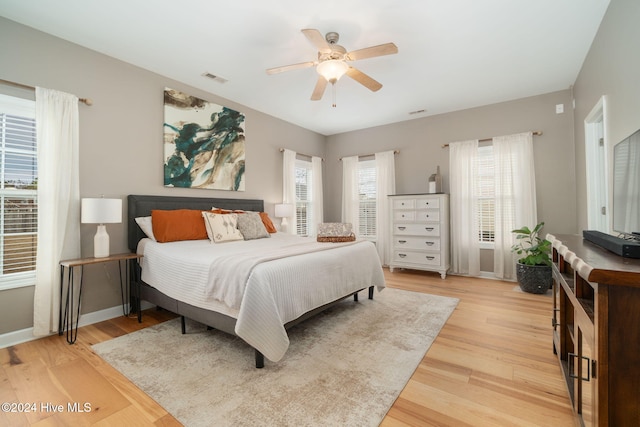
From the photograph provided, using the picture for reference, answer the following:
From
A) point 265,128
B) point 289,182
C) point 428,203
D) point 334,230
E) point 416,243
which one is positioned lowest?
point 416,243

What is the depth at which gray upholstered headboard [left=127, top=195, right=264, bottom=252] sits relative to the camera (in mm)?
3125

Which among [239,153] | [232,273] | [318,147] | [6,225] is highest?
[318,147]

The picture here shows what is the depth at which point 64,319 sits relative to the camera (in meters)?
2.63

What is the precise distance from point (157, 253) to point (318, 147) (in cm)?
411

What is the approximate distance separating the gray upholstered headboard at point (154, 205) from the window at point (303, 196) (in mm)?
1586

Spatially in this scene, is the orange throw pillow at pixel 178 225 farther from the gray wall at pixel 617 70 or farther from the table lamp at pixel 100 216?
the gray wall at pixel 617 70

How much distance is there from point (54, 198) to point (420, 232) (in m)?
4.55

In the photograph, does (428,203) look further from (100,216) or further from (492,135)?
(100,216)

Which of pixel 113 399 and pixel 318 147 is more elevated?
pixel 318 147

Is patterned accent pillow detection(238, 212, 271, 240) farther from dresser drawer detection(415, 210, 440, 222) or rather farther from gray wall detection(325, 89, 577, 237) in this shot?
gray wall detection(325, 89, 577, 237)

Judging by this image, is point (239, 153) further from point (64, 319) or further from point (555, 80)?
point (555, 80)

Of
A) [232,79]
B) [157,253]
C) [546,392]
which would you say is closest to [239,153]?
[232,79]

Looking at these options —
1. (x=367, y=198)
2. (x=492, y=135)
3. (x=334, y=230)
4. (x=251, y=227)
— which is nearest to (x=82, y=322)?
(x=251, y=227)

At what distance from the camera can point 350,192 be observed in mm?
5828
